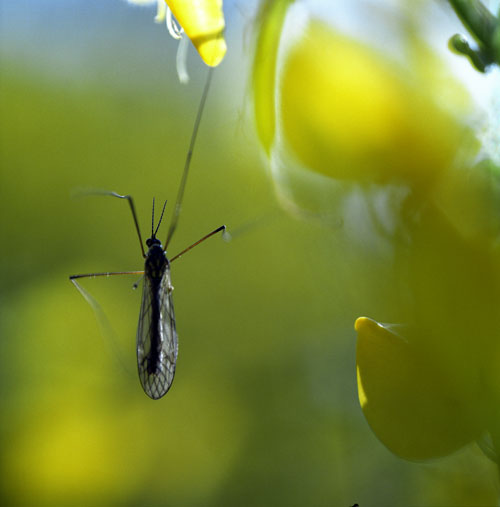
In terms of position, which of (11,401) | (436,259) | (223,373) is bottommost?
(11,401)

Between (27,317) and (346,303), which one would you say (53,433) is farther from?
(346,303)

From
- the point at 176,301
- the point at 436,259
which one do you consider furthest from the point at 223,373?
the point at 436,259

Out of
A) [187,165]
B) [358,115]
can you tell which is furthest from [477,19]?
[187,165]

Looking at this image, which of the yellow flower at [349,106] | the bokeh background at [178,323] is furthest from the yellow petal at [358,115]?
the bokeh background at [178,323]

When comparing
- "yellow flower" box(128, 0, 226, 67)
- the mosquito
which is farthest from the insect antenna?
"yellow flower" box(128, 0, 226, 67)

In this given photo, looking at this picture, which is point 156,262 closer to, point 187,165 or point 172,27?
point 187,165

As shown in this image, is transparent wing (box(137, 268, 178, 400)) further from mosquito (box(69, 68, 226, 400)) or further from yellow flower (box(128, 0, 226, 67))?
yellow flower (box(128, 0, 226, 67))

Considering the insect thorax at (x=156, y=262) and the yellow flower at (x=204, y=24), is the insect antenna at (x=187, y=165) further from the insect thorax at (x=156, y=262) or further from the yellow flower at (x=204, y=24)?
the yellow flower at (x=204, y=24)
